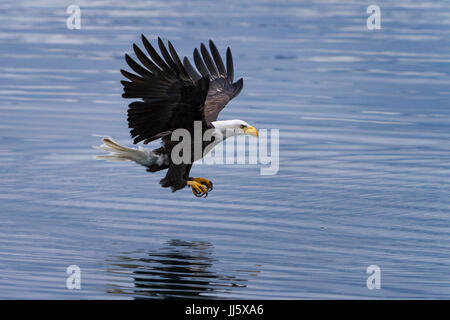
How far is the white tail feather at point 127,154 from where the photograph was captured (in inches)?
334

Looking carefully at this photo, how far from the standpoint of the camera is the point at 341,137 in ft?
39.3

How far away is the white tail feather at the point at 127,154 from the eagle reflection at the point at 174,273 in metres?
0.96

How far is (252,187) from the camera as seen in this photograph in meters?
9.94

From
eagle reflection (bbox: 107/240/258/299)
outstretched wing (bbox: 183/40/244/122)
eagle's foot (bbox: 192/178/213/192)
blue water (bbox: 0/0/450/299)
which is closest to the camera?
eagle reflection (bbox: 107/240/258/299)

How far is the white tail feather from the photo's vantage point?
27.9 feet

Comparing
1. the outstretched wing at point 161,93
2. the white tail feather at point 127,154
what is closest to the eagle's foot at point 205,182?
the white tail feather at point 127,154

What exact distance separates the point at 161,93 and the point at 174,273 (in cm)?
161

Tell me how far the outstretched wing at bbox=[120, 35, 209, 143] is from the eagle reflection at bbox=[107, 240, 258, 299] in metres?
1.05

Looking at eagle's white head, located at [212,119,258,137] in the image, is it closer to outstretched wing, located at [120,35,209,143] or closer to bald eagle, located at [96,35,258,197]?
bald eagle, located at [96,35,258,197]

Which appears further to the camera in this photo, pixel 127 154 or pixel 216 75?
pixel 216 75

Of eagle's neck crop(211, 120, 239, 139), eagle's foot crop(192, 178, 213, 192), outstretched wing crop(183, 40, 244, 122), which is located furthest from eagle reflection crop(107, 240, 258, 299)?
outstretched wing crop(183, 40, 244, 122)

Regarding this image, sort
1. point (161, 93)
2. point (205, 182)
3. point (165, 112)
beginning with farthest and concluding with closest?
1. point (205, 182)
2. point (165, 112)
3. point (161, 93)

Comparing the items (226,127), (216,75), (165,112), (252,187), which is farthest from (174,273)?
(216,75)

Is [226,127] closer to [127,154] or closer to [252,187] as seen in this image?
[127,154]
